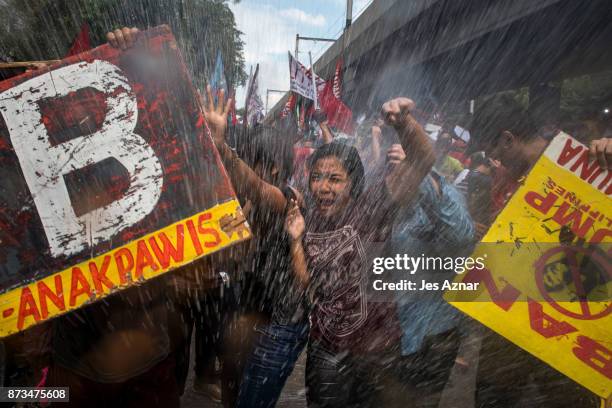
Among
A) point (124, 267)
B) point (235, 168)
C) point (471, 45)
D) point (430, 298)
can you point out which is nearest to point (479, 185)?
point (430, 298)

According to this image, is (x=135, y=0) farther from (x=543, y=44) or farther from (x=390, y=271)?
(x=390, y=271)

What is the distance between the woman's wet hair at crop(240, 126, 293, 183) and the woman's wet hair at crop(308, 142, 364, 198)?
A: 442mm

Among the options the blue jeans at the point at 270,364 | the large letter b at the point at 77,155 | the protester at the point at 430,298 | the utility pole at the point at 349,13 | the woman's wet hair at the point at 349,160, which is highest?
the large letter b at the point at 77,155

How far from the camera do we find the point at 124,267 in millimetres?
1835

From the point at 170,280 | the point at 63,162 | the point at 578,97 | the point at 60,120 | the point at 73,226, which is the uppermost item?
the point at 60,120

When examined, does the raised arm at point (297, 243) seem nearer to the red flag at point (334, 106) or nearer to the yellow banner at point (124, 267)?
the yellow banner at point (124, 267)

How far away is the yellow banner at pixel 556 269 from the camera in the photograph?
196 cm

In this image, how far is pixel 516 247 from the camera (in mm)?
2064

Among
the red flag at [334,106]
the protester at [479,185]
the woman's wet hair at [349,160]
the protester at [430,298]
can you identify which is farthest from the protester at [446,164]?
the woman's wet hair at [349,160]

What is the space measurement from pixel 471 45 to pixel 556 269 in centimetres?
867

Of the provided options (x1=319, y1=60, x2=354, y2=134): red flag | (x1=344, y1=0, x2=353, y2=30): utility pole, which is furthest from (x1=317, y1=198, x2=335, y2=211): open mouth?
(x1=344, y1=0, x2=353, y2=30): utility pole

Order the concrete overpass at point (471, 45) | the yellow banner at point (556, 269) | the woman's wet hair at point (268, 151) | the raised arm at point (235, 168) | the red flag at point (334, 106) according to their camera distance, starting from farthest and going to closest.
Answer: the red flag at point (334, 106)
the concrete overpass at point (471, 45)
the woman's wet hair at point (268, 151)
the raised arm at point (235, 168)
the yellow banner at point (556, 269)

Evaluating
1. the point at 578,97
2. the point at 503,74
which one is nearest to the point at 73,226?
the point at 503,74

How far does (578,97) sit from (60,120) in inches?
423
